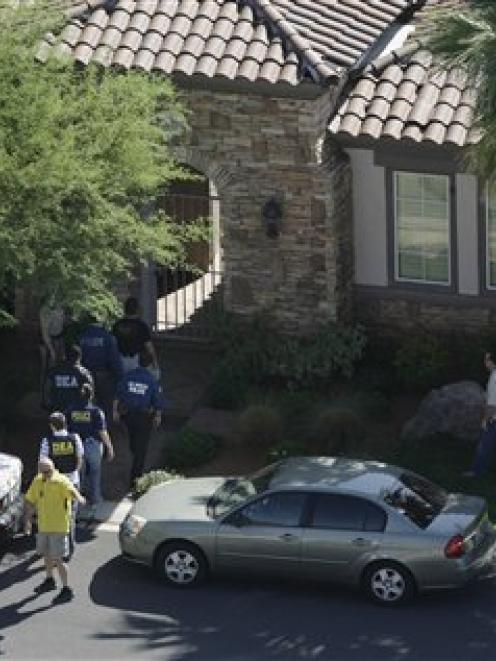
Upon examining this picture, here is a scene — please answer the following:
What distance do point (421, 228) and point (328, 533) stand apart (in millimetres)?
7348

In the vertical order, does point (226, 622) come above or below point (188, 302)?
below

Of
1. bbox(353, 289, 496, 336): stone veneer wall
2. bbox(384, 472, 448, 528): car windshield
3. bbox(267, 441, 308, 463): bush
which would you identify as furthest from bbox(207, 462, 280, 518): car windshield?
bbox(353, 289, 496, 336): stone veneer wall

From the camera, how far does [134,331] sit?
2477 centimetres

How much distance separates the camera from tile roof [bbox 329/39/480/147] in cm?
2494

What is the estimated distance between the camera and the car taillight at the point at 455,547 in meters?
19.7

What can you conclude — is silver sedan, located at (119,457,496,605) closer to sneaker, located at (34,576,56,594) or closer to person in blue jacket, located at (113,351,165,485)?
sneaker, located at (34,576,56,594)

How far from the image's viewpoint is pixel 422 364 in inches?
1002

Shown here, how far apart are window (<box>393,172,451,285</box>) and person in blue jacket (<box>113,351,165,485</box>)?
15.9ft

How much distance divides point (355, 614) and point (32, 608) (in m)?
3.37

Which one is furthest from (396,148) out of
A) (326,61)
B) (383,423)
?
(383,423)

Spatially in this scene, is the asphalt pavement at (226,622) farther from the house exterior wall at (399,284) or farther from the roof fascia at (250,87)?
the roof fascia at (250,87)

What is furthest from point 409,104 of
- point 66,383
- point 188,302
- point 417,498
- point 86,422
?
point 417,498

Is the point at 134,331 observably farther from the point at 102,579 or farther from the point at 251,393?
the point at 102,579

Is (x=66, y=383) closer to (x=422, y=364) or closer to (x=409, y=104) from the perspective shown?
(x=422, y=364)
